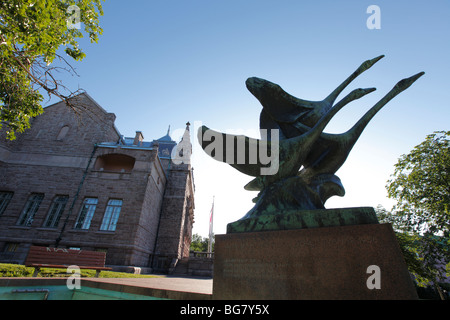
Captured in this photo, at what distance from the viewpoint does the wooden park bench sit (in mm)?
7398

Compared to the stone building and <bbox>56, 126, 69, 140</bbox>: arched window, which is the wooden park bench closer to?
the stone building

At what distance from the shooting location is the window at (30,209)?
15.8 metres

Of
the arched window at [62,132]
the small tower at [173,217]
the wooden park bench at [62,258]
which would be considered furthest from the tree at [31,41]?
the small tower at [173,217]

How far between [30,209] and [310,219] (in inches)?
837

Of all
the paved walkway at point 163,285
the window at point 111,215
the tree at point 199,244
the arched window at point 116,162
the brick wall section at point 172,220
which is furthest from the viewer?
the tree at point 199,244

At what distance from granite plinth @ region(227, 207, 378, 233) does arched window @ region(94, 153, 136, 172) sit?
60.6 feet

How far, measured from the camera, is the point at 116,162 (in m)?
19.7

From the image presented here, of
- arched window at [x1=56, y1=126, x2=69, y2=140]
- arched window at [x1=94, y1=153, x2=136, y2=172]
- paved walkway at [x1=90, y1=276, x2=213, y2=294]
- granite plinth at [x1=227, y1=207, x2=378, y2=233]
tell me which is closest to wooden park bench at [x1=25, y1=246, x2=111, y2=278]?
paved walkway at [x1=90, y1=276, x2=213, y2=294]

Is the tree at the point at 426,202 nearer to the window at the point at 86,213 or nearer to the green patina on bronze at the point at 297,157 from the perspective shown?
the green patina on bronze at the point at 297,157

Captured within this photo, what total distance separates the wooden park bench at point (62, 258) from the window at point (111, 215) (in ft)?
23.3

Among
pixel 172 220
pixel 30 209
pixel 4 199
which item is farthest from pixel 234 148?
pixel 4 199
